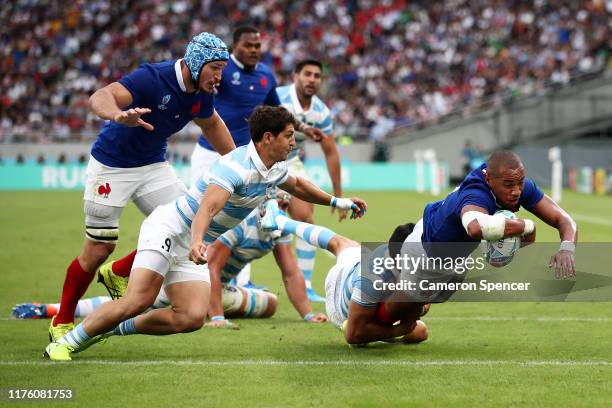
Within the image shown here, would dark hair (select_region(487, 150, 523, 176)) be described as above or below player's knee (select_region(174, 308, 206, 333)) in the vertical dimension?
above

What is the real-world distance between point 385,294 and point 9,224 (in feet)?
46.5

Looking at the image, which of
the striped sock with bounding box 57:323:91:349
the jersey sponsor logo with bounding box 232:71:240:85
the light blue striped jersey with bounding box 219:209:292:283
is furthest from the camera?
the jersey sponsor logo with bounding box 232:71:240:85

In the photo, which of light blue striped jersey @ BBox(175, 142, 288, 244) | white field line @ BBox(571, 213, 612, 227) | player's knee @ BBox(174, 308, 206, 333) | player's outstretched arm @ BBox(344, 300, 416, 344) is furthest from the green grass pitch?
white field line @ BBox(571, 213, 612, 227)

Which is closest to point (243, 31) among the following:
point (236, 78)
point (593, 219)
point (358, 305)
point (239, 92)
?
point (236, 78)

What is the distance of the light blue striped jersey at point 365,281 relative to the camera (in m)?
7.61

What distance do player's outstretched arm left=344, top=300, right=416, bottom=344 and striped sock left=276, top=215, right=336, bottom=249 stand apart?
685 millimetres

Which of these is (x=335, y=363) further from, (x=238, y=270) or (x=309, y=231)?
(x=238, y=270)

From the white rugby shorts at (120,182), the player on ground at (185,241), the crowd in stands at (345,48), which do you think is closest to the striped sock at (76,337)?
the player on ground at (185,241)

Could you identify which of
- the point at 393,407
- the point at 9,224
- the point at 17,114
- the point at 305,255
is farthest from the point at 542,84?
the point at 393,407

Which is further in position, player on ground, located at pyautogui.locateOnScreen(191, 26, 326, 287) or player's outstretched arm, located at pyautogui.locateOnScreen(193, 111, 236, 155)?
player on ground, located at pyautogui.locateOnScreen(191, 26, 326, 287)

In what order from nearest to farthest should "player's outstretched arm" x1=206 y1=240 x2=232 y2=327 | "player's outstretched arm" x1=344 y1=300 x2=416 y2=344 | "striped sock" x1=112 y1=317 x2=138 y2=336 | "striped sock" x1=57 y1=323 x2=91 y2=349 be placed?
"striped sock" x1=57 y1=323 x2=91 y2=349 < "striped sock" x1=112 y1=317 x2=138 y2=336 < "player's outstretched arm" x1=344 y1=300 x2=416 y2=344 < "player's outstretched arm" x1=206 y1=240 x2=232 y2=327

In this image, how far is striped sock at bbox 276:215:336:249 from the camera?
8.26 m

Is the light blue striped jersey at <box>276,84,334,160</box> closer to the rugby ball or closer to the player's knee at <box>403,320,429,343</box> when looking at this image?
the player's knee at <box>403,320,429,343</box>

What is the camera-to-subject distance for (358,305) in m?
7.68
